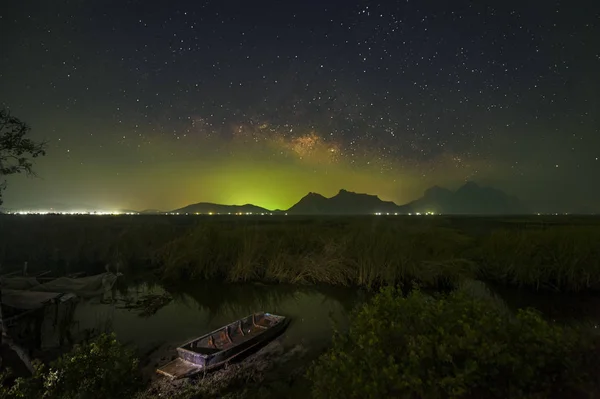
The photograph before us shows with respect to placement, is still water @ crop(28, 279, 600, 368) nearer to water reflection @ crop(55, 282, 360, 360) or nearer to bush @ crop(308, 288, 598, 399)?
water reflection @ crop(55, 282, 360, 360)

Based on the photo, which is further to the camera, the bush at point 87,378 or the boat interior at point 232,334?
the boat interior at point 232,334

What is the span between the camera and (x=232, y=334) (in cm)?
1141

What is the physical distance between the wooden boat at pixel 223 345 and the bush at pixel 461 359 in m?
5.26

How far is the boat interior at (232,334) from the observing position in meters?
9.88

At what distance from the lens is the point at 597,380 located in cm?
371

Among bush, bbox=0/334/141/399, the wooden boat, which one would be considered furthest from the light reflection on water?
bush, bbox=0/334/141/399

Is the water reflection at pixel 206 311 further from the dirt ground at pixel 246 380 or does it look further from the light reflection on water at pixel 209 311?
the dirt ground at pixel 246 380

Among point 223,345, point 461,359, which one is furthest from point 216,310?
point 461,359

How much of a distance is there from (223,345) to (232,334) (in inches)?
43.3

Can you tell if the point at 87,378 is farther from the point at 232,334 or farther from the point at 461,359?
the point at 232,334

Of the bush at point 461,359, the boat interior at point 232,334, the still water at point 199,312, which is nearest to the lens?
the bush at point 461,359

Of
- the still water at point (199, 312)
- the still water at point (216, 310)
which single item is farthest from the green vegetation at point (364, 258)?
the still water at point (199, 312)

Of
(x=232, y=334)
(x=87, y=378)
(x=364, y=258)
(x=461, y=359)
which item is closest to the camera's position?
(x=461, y=359)

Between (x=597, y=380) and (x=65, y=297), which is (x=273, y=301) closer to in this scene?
(x=65, y=297)
